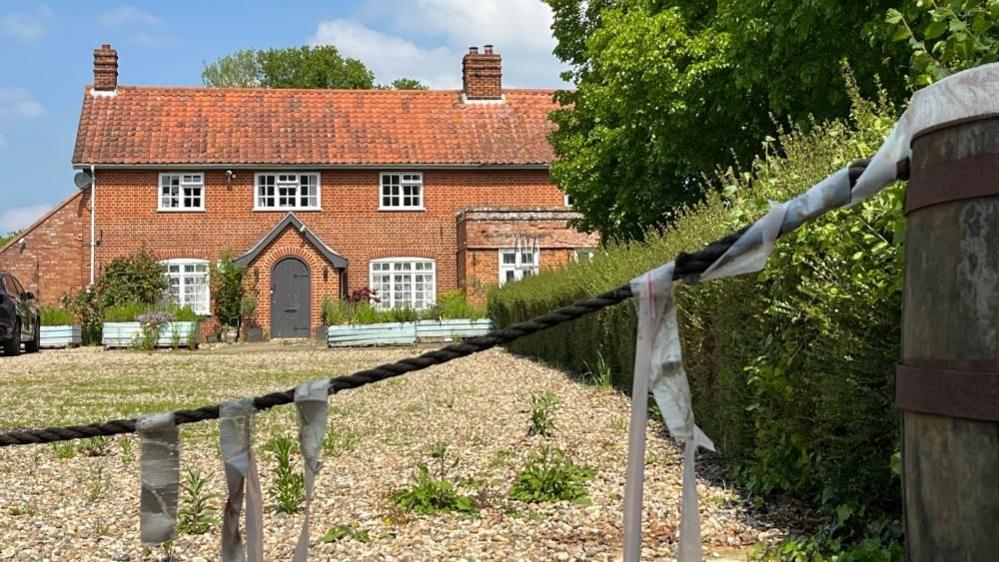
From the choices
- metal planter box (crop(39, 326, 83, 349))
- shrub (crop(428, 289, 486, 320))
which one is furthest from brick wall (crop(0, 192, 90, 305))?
shrub (crop(428, 289, 486, 320))

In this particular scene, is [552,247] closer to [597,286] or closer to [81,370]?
[81,370]

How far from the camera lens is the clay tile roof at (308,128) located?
2992 cm

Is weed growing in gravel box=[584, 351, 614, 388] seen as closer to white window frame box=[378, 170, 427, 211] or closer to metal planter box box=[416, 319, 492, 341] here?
metal planter box box=[416, 319, 492, 341]

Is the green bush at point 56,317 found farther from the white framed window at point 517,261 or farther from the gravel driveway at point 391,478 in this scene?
the gravel driveway at point 391,478

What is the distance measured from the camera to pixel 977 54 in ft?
10.5

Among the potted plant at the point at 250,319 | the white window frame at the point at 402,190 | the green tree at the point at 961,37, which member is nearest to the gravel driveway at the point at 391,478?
the green tree at the point at 961,37

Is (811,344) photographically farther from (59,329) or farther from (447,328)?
(59,329)

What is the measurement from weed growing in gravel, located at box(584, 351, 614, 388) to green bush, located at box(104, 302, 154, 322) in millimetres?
16967

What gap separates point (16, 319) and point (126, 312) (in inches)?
216

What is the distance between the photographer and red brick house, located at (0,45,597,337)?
29123 mm

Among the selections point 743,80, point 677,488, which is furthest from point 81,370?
point 677,488

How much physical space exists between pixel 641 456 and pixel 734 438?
4389 mm

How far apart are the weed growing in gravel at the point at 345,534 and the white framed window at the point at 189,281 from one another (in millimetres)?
25041

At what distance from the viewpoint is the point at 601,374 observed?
1139 cm
